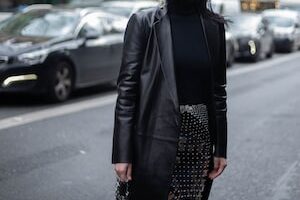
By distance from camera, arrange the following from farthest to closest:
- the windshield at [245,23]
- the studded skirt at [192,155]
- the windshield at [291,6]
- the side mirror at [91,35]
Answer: the windshield at [291,6] → the windshield at [245,23] → the side mirror at [91,35] → the studded skirt at [192,155]

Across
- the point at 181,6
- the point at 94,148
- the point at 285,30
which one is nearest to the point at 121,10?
the point at 94,148

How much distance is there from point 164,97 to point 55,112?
23.1 feet

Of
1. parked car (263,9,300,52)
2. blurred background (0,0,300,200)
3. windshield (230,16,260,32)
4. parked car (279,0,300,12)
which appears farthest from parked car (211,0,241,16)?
parked car (279,0,300,12)

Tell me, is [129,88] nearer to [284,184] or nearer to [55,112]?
[284,184]

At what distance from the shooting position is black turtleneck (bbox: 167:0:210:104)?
2885mm

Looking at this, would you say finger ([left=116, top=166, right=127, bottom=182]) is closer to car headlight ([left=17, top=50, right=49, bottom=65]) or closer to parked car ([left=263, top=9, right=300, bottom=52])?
car headlight ([left=17, top=50, right=49, bottom=65])

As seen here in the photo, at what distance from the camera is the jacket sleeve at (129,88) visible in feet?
9.36

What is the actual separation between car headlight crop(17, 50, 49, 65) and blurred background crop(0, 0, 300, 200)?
0.02 metres

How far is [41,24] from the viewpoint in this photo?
11430 millimetres

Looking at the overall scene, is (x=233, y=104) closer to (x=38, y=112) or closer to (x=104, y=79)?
(x=104, y=79)

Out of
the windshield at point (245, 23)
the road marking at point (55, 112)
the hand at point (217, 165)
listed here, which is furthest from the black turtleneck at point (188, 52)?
the windshield at point (245, 23)

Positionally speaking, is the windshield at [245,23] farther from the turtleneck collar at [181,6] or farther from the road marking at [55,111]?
the turtleneck collar at [181,6]

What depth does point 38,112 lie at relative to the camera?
970 centimetres

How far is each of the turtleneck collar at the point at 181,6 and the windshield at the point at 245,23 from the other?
18.1 meters
